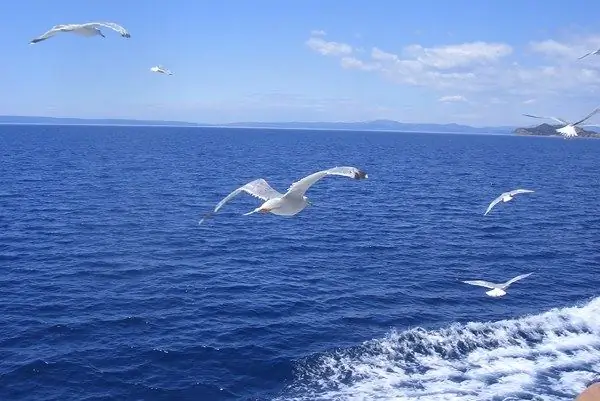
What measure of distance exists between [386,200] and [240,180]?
28.3m

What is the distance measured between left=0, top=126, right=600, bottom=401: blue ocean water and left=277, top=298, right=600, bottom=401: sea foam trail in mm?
114

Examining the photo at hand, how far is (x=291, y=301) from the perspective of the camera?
3897cm

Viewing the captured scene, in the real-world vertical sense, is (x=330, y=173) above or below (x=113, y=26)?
below

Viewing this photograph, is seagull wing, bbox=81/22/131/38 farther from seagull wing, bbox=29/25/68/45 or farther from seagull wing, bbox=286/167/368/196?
seagull wing, bbox=286/167/368/196

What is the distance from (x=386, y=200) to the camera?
259 ft

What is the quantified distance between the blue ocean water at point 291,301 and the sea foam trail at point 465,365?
0.11 metres

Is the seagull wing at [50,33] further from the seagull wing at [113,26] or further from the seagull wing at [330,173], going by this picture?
the seagull wing at [330,173]

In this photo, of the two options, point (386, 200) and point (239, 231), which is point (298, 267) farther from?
point (386, 200)

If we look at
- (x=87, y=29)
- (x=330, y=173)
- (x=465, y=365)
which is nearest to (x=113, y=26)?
(x=87, y=29)

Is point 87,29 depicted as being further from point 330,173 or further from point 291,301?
point 291,301

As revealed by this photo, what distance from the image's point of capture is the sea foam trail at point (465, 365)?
27.2 m

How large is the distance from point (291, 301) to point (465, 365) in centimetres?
1271

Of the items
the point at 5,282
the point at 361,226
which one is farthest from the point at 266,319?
the point at 361,226

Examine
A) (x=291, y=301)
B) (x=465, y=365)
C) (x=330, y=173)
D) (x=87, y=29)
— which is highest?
(x=87, y=29)
